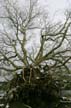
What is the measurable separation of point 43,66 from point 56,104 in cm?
273

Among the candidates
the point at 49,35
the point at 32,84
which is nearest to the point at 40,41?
the point at 49,35

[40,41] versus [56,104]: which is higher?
[40,41]

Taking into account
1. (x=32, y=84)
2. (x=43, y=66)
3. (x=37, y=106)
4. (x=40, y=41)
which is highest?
(x=40, y=41)

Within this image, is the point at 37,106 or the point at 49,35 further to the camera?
the point at 49,35

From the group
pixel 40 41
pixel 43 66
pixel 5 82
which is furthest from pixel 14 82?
pixel 40 41

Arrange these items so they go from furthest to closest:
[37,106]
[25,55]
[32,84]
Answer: [25,55] → [32,84] → [37,106]

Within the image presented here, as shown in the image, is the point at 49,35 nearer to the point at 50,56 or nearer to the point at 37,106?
the point at 50,56

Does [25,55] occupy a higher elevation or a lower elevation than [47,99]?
higher

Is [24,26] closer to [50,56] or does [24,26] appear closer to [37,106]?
[50,56]

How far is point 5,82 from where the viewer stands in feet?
62.5

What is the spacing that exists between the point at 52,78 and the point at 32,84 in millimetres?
1217

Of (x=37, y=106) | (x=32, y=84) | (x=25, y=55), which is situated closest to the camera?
(x=37, y=106)

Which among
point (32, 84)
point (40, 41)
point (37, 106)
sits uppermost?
point (40, 41)

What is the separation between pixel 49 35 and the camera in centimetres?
1972
